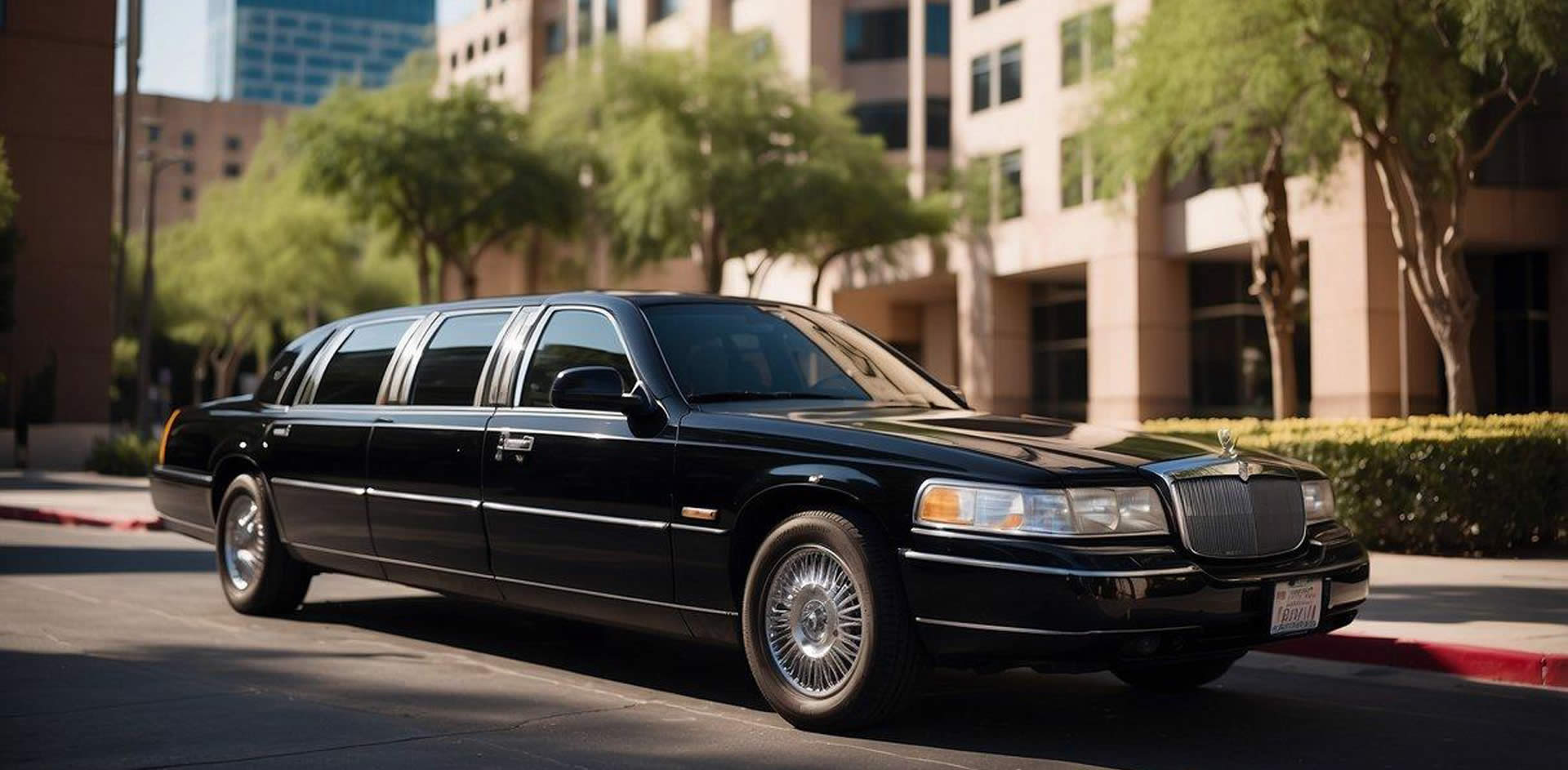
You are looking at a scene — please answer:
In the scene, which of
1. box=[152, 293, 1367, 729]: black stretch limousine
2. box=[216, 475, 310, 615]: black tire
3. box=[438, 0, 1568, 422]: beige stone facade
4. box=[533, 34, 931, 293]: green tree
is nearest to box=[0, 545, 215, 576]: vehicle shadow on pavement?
box=[216, 475, 310, 615]: black tire

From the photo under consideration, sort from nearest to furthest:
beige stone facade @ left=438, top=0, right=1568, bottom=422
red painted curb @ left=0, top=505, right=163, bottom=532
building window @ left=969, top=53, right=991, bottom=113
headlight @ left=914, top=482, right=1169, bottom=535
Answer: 1. headlight @ left=914, top=482, right=1169, bottom=535
2. red painted curb @ left=0, top=505, right=163, bottom=532
3. beige stone facade @ left=438, top=0, right=1568, bottom=422
4. building window @ left=969, top=53, right=991, bottom=113

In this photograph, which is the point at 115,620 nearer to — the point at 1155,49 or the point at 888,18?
the point at 1155,49

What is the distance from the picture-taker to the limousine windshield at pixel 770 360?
710 cm

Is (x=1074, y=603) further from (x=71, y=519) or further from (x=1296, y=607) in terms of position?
(x=71, y=519)

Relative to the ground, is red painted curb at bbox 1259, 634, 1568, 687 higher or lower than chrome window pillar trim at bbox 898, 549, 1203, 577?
lower

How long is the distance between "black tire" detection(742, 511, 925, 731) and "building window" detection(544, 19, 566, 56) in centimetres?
6612

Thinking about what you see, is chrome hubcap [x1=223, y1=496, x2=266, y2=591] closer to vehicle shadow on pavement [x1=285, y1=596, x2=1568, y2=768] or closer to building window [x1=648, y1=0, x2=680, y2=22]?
vehicle shadow on pavement [x1=285, y1=596, x2=1568, y2=768]

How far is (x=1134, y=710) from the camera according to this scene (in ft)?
22.6

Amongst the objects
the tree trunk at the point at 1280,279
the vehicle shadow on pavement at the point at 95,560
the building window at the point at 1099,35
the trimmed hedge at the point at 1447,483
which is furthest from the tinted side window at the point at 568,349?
the building window at the point at 1099,35

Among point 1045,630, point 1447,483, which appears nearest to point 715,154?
point 1447,483

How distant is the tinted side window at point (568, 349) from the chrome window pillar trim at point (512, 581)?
0.82 metres

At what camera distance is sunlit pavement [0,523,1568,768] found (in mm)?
5812

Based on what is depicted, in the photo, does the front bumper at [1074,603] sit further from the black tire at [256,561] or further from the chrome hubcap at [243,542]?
the chrome hubcap at [243,542]

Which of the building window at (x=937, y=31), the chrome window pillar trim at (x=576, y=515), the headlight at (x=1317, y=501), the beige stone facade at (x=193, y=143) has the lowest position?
the chrome window pillar trim at (x=576, y=515)
